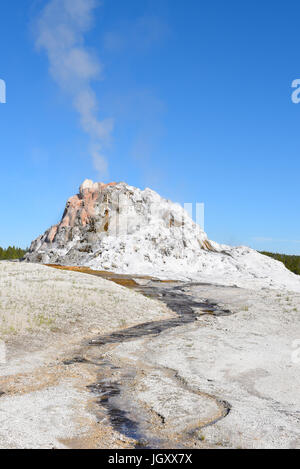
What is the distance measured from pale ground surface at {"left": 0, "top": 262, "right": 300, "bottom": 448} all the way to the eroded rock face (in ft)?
207

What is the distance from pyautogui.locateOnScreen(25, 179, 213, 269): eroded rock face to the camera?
102m

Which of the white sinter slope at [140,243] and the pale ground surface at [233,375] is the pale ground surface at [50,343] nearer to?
the pale ground surface at [233,375]

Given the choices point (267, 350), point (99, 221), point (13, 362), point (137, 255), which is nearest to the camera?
point (13, 362)

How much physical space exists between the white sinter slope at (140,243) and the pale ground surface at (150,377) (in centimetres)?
5499

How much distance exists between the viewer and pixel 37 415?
1273 cm

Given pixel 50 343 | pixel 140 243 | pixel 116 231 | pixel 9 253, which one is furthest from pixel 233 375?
pixel 9 253

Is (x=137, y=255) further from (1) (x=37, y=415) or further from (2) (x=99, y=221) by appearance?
(1) (x=37, y=415)

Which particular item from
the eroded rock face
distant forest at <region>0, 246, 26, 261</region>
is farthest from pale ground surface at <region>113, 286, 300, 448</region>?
distant forest at <region>0, 246, 26, 261</region>

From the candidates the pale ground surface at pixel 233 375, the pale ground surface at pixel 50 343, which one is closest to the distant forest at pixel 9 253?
the pale ground surface at pixel 50 343

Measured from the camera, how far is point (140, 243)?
10462 cm

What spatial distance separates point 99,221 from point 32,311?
83.8 m

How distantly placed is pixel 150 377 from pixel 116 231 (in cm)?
9459

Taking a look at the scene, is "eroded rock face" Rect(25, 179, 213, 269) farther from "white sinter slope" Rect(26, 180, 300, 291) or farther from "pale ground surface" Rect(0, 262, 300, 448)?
"pale ground surface" Rect(0, 262, 300, 448)

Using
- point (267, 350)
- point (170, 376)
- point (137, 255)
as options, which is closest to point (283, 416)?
point (170, 376)
